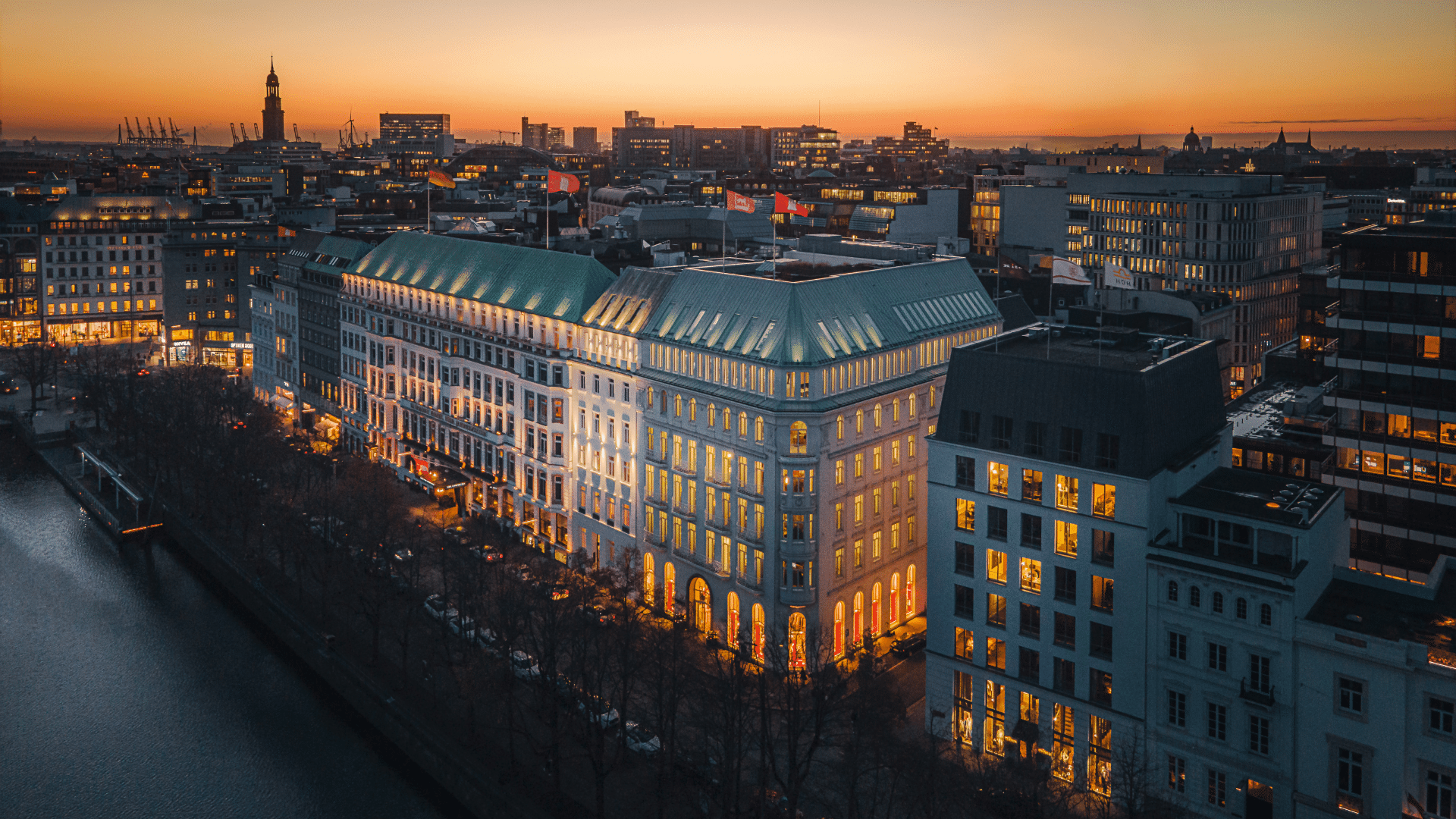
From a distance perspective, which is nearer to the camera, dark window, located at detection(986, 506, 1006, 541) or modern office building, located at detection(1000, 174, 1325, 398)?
dark window, located at detection(986, 506, 1006, 541)

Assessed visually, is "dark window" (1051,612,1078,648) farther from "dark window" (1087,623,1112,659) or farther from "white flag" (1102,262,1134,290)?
"white flag" (1102,262,1134,290)

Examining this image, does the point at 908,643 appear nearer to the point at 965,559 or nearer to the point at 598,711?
the point at 965,559

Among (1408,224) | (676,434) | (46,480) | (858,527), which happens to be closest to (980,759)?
(858,527)

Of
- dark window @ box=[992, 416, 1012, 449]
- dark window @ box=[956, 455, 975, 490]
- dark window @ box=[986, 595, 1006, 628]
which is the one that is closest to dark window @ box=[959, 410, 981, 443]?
dark window @ box=[992, 416, 1012, 449]

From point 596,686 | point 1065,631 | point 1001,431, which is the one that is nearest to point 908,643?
point 1065,631

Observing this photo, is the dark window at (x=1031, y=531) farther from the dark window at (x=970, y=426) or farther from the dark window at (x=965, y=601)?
the dark window at (x=970, y=426)

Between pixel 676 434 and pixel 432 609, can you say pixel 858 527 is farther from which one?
pixel 432 609

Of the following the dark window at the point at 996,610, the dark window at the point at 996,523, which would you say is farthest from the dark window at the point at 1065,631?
the dark window at the point at 996,523
